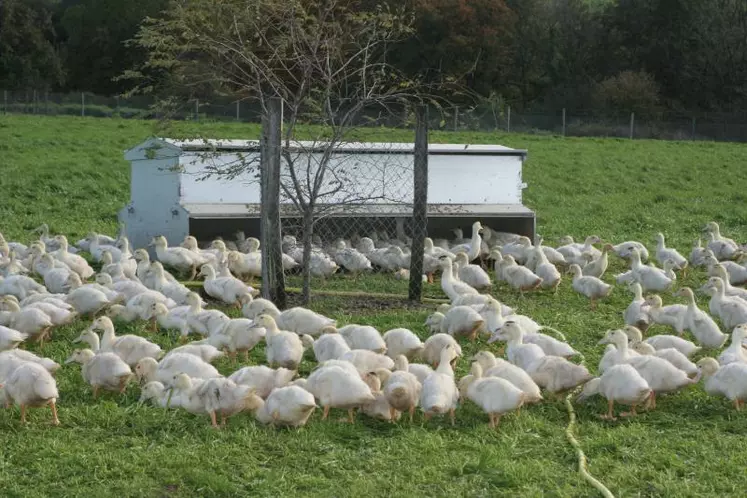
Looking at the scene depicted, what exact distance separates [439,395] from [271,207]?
4.56 metres

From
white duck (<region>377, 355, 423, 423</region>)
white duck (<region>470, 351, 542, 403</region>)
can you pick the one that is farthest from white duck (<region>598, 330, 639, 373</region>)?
white duck (<region>377, 355, 423, 423</region>)

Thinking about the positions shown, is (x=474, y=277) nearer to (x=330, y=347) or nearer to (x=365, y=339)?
(x=365, y=339)

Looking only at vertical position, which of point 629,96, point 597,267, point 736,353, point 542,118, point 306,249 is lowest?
point 736,353

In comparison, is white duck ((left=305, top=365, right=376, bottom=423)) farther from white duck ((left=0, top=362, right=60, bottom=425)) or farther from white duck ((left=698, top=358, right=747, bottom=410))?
white duck ((left=698, top=358, right=747, bottom=410))

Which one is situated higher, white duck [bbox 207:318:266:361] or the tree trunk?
the tree trunk

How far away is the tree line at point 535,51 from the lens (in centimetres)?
4584

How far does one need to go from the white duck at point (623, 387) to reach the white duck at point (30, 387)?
3.95 metres

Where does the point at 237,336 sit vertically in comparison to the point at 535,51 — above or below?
below

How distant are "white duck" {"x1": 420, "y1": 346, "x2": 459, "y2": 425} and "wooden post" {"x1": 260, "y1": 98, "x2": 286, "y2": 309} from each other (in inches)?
157

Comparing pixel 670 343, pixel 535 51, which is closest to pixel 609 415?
pixel 670 343

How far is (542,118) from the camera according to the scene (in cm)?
4206

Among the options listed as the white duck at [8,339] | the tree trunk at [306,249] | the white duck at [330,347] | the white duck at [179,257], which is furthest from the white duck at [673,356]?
the white duck at [179,257]

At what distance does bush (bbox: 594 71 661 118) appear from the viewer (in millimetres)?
45125

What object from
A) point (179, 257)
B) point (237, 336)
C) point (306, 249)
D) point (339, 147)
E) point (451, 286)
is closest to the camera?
point (237, 336)
